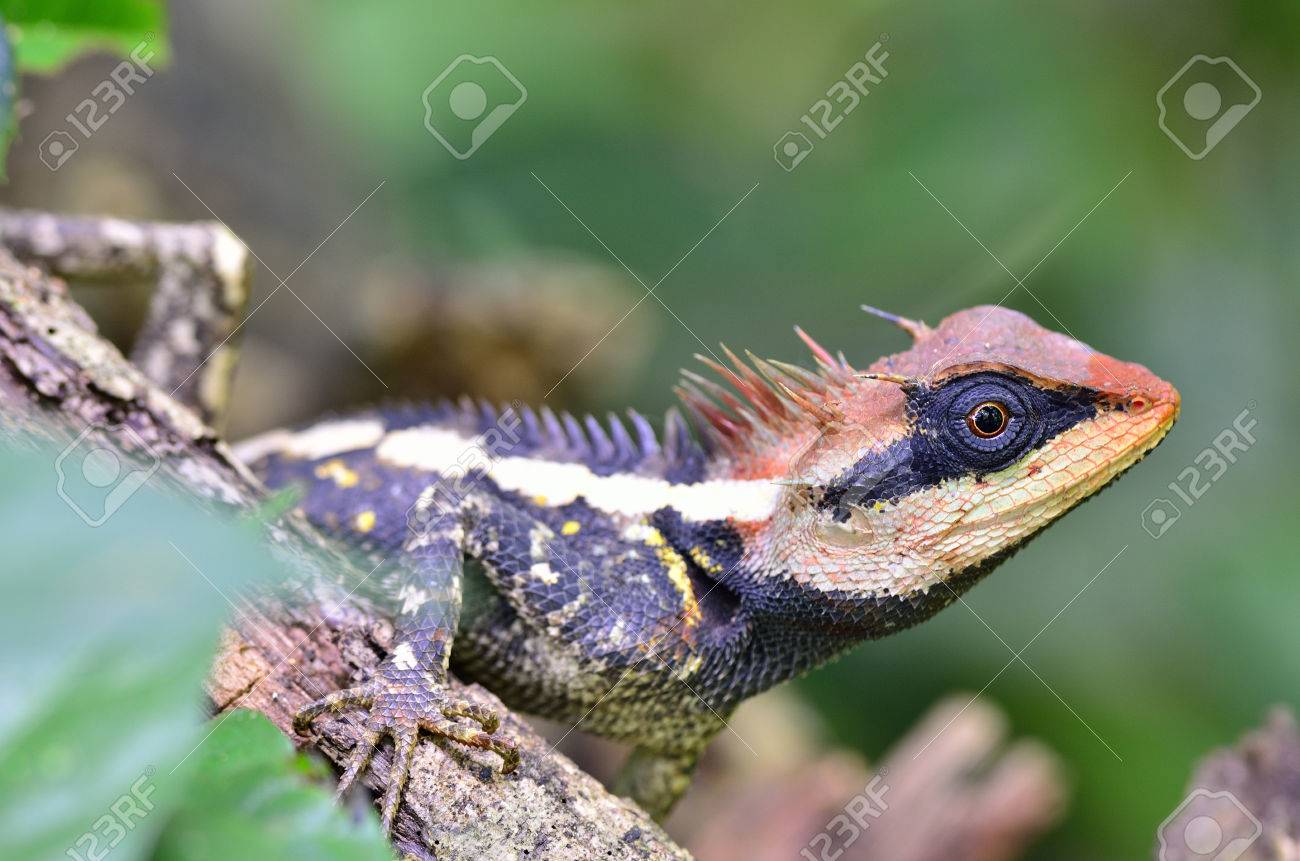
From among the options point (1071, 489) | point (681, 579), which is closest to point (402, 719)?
point (681, 579)

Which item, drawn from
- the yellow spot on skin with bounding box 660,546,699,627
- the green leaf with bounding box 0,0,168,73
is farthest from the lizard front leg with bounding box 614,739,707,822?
the green leaf with bounding box 0,0,168,73

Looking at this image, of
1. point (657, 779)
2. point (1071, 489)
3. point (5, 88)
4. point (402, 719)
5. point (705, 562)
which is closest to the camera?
point (5, 88)

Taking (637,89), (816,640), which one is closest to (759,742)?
(816,640)

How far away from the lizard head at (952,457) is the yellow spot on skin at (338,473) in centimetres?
166

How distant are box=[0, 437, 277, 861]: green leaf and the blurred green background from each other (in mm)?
5514

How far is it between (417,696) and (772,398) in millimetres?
1692

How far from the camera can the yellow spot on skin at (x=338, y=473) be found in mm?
4098

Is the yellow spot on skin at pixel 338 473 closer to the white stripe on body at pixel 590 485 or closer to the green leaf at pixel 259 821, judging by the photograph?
the white stripe on body at pixel 590 485

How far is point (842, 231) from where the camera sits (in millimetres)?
7867

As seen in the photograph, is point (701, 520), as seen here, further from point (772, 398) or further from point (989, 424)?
point (989, 424)

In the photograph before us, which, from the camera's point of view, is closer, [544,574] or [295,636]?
[295,636]

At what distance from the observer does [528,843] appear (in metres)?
2.80

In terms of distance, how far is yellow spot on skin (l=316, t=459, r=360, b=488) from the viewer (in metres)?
4.10

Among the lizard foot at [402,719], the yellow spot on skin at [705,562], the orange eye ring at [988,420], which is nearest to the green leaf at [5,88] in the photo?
Answer: the lizard foot at [402,719]
